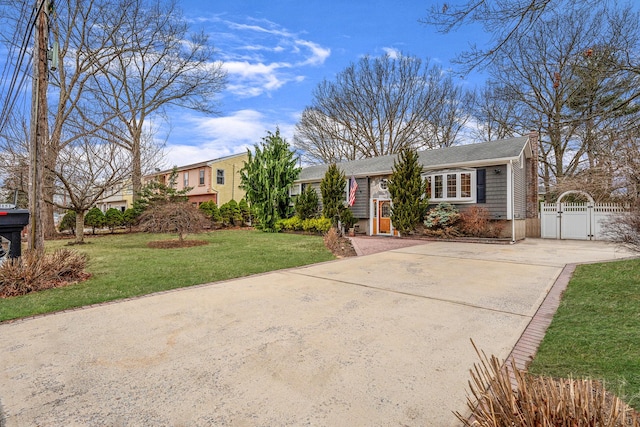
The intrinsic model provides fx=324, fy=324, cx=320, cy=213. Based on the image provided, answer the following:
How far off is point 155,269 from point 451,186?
12.3 m

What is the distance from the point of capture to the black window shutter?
1365 centimetres

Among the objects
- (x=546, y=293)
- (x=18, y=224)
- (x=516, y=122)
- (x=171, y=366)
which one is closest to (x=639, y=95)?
(x=546, y=293)

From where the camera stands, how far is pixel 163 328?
150 inches

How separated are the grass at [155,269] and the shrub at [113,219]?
8.70m

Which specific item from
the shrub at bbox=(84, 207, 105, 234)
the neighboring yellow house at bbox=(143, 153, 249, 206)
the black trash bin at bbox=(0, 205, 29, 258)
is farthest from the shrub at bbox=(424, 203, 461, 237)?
the shrub at bbox=(84, 207, 105, 234)

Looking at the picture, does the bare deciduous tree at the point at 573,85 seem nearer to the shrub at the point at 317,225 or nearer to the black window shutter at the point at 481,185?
the black window shutter at the point at 481,185

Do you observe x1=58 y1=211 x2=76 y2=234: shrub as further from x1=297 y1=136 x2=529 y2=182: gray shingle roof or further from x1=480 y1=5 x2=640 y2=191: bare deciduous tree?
x1=480 y1=5 x2=640 y2=191: bare deciduous tree

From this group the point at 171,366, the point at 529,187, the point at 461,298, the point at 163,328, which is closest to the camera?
the point at 171,366

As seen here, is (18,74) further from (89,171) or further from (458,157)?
(458,157)

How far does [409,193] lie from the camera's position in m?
14.4

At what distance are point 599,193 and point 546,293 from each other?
1112 centimetres

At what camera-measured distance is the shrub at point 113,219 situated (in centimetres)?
1835

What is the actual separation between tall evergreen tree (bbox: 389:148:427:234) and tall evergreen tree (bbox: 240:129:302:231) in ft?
20.3

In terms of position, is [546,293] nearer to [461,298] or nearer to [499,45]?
[461,298]
